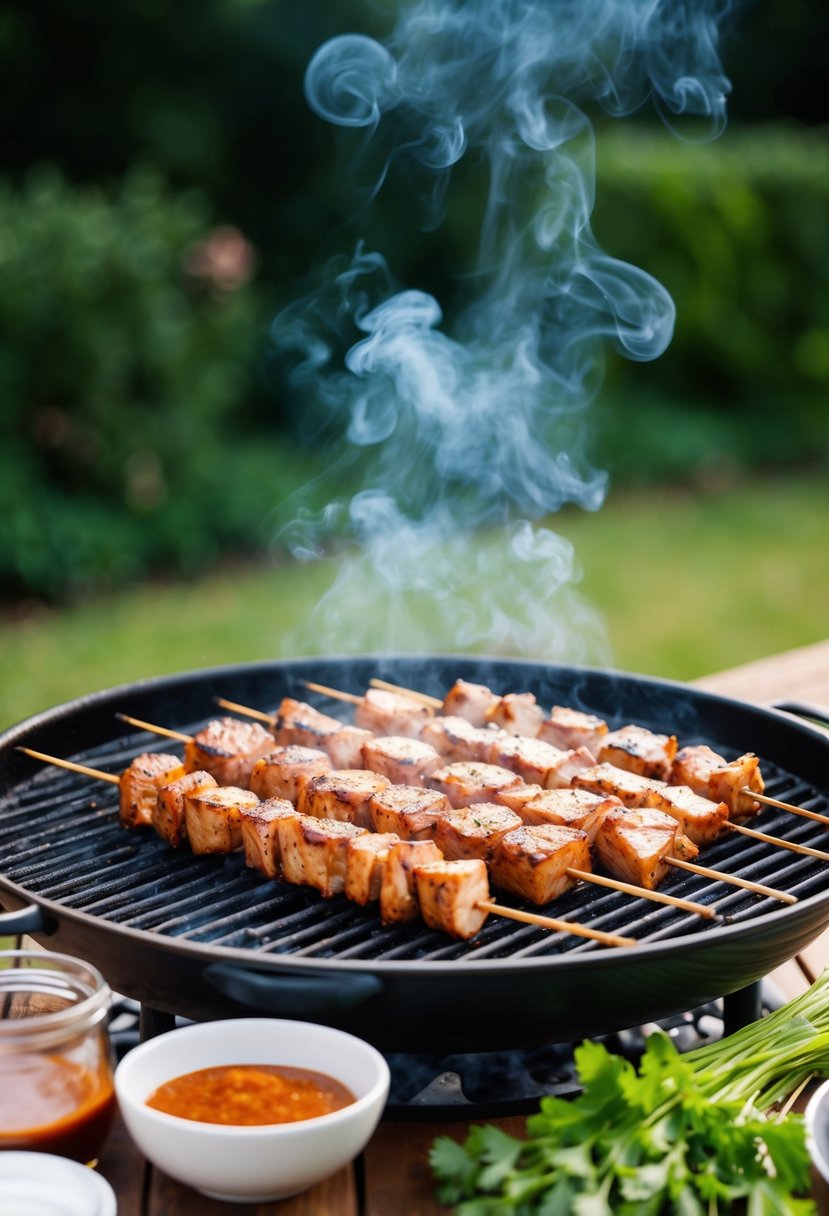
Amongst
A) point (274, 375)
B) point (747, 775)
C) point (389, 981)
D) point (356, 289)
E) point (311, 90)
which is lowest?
point (389, 981)

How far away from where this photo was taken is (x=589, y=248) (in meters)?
10.9

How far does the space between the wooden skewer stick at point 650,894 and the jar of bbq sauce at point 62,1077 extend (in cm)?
105

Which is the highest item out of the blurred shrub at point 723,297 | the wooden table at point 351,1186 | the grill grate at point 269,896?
the blurred shrub at point 723,297

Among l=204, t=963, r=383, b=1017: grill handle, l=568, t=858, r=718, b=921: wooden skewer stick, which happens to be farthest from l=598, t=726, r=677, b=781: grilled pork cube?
l=204, t=963, r=383, b=1017: grill handle

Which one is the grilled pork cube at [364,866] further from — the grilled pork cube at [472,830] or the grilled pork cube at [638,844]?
the grilled pork cube at [638,844]

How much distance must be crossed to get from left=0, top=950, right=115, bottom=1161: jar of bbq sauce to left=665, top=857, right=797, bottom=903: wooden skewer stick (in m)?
1.29

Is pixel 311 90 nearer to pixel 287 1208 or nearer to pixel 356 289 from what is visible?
pixel 356 289

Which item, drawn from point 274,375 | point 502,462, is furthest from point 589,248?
point 274,375

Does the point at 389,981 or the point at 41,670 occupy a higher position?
the point at 389,981

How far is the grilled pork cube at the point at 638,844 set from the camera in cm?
289

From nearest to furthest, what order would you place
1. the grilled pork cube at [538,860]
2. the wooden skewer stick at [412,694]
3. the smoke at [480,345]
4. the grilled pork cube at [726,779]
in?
the grilled pork cube at [538,860] < the grilled pork cube at [726,779] < the wooden skewer stick at [412,694] < the smoke at [480,345]

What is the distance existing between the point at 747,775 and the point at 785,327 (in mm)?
10033

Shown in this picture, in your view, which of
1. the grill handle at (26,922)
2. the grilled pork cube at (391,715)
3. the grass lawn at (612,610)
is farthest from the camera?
the grass lawn at (612,610)

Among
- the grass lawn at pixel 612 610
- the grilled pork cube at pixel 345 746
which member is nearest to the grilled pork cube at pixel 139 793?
the grilled pork cube at pixel 345 746
